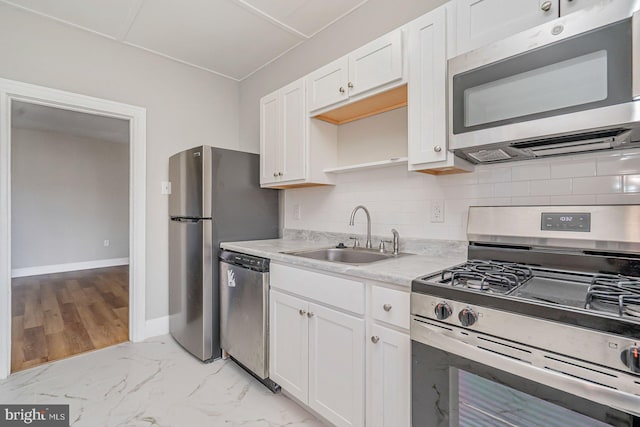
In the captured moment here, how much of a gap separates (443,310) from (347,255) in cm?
112

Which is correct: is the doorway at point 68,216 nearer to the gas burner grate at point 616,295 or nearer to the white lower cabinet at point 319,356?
the white lower cabinet at point 319,356

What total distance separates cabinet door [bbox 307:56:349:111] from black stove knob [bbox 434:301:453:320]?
1.38 metres

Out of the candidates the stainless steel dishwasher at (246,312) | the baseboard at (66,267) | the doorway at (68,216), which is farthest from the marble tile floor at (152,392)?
the baseboard at (66,267)

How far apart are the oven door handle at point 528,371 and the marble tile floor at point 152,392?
0.99 metres

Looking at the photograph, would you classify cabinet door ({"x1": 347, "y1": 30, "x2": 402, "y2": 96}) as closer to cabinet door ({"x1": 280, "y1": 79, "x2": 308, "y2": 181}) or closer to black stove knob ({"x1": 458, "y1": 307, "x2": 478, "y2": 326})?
cabinet door ({"x1": 280, "y1": 79, "x2": 308, "y2": 181})

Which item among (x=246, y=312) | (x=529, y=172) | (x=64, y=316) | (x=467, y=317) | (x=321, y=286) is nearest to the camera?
(x=467, y=317)

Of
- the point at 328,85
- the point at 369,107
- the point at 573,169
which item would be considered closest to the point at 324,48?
the point at 328,85

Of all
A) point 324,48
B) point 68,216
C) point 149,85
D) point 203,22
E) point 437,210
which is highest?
point 203,22

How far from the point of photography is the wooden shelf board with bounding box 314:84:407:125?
180cm

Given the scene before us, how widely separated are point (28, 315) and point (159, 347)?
1903 millimetres

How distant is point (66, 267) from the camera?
562cm

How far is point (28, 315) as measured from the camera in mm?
3262

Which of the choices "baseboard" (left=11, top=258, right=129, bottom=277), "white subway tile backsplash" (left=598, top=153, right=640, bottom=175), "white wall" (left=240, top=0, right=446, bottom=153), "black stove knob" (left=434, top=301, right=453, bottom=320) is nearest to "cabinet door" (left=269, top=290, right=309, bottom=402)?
"black stove knob" (left=434, top=301, right=453, bottom=320)

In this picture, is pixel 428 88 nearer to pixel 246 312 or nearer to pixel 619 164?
pixel 619 164
